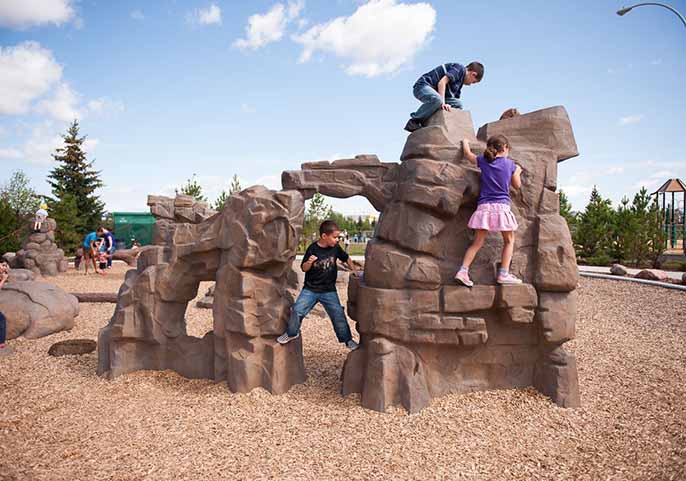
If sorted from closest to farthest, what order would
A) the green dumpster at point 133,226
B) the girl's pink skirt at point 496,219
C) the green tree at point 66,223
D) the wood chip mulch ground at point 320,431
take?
the wood chip mulch ground at point 320,431 → the girl's pink skirt at point 496,219 → the green tree at point 66,223 → the green dumpster at point 133,226

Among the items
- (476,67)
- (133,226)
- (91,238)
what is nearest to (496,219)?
(476,67)

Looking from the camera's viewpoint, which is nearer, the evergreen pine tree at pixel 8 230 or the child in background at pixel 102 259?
the child in background at pixel 102 259

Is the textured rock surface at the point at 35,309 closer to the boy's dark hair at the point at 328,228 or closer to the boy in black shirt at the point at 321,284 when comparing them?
the boy in black shirt at the point at 321,284

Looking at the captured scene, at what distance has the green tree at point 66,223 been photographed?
2269 cm

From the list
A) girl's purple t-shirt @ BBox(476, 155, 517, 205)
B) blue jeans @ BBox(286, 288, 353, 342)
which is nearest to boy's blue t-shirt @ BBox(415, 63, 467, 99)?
girl's purple t-shirt @ BBox(476, 155, 517, 205)

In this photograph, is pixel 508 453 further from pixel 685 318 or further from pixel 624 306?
pixel 624 306

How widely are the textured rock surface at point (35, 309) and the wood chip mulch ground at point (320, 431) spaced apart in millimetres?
1428

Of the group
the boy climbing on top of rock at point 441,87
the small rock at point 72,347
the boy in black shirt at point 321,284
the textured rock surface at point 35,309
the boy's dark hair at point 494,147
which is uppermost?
the boy climbing on top of rock at point 441,87

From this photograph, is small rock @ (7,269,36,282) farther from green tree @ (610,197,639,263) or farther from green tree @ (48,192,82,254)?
green tree @ (610,197,639,263)

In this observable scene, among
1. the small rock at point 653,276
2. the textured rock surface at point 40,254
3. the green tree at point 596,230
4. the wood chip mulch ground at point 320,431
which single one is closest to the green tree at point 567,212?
the green tree at point 596,230

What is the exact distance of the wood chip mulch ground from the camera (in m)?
3.45

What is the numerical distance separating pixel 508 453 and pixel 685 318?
6.97 m

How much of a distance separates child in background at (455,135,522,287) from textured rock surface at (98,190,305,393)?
1.88 meters

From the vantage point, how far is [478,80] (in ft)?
16.9
